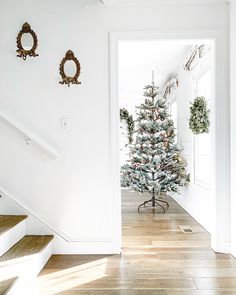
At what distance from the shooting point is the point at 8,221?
2648 mm

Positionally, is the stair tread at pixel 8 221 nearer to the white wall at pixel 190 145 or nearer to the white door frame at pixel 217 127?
the white door frame at pixel 217 127

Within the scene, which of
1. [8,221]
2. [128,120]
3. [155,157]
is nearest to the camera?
[8,221]

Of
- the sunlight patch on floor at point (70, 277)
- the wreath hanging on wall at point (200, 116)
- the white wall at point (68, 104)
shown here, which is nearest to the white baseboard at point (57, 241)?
the white wall at point (68, 104)

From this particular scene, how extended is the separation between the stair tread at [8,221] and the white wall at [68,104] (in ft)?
0.52

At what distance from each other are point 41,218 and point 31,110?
1.06 m

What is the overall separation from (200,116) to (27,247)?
2.55 meters

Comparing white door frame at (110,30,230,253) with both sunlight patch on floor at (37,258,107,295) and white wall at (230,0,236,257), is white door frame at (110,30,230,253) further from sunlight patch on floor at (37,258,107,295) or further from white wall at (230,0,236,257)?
sunlight patch on floor at (37,258,107,295)

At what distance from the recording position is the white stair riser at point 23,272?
Result: 199cm

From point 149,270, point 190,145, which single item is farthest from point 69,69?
point 190,145

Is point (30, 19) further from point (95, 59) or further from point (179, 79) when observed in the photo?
point (179, 79)

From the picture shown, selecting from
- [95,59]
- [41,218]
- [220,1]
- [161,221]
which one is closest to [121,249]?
[41,218]

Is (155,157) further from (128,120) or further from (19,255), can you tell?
(19,255)

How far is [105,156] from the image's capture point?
9.49ft

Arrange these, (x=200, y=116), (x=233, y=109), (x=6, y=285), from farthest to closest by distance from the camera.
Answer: (x=200, y=116) → (x=233, y=109) → (x=6, y=285)
